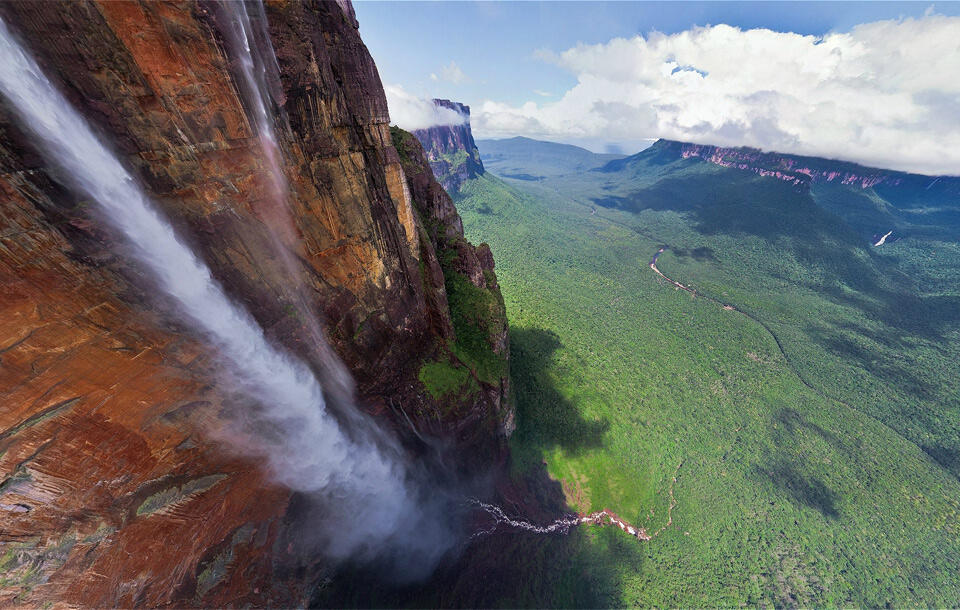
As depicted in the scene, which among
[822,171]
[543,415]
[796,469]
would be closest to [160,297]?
[543,415]

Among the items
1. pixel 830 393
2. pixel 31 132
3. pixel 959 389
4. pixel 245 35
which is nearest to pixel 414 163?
pixel 245 35

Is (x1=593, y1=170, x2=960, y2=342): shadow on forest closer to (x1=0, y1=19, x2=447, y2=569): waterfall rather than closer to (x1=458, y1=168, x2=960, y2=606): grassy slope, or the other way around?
(x1=458, y1=168, x2=960, y2=606): grassy slope

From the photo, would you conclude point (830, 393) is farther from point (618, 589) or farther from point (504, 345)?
point (504, 345)

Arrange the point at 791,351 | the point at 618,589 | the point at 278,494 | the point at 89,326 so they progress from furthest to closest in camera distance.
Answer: the point at 791,351 → the point at 618,589 → the point at 278,494 → the point at 89,326

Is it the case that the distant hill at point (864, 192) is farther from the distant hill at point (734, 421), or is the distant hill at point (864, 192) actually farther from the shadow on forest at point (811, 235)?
the distant hill at point (734, 421)

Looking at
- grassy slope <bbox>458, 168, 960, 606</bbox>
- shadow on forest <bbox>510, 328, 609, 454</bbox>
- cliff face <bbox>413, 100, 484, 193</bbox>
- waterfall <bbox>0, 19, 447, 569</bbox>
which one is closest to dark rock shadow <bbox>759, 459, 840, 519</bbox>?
grassy slope <bbox>458, 168, 960, 606</bbox>

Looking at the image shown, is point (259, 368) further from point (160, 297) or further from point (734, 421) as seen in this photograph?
point (734, 421)

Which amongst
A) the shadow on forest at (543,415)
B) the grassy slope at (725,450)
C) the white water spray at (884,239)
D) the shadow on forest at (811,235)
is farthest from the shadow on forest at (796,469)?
the white water spray at (884,239)
